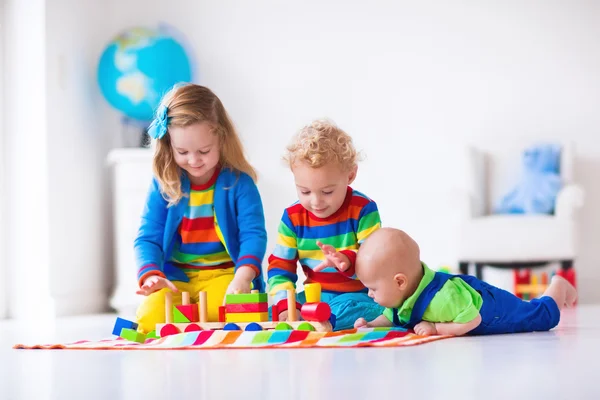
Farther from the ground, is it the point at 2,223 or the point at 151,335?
the point at 2,223

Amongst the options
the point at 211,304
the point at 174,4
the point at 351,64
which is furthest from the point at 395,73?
the point at 211,304

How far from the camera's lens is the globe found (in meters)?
4.00

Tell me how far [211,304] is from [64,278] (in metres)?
1.78

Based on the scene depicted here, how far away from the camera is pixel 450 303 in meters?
1.72

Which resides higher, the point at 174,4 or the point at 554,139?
the point at 174,4

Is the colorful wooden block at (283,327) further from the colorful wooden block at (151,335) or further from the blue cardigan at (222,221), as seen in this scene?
the blue cardigan at (222,221)

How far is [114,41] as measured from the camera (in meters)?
4.15

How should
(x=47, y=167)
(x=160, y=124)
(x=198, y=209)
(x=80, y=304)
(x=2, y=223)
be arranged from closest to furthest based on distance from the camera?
(x=160, y=124) < (x=198, y=209) < (x=47, y=167) < (x=2, y=223) < (x=80, y=304)

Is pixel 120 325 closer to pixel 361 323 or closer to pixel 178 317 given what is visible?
pixel 178 317

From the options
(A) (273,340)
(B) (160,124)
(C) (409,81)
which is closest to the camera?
(A) (273,340)

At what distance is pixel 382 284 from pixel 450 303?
0.47 feet

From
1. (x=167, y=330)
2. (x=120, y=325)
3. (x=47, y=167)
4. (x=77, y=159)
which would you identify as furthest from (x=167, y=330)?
(x=77, y=159)

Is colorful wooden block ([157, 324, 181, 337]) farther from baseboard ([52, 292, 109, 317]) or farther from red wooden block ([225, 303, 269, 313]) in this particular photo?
baseboard ([52, 292, 109, 317])

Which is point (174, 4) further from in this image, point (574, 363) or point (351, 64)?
point (574, 363)
